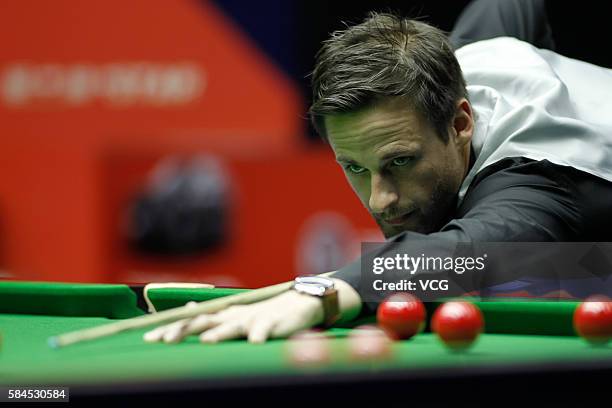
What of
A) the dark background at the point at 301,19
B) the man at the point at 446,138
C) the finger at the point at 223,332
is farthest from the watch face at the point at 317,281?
the dark background at the point at 301,19

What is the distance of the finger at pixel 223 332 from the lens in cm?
233

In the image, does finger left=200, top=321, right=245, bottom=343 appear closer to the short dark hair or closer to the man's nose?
the man's nose

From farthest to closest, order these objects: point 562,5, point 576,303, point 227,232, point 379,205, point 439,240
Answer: point 227,232 → point 562,5 → point 379,205 → point 439,240 → point 576,303

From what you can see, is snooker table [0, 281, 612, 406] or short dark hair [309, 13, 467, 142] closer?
snooker table [0, 281, 612, 406]

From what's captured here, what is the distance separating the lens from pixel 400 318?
2383mm

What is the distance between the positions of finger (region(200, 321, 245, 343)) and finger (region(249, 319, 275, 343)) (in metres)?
0.03

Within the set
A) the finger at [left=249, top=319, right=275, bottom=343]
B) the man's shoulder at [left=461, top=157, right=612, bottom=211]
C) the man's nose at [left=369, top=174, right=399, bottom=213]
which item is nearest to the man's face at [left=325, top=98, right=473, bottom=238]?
the man's nose at [left=369, top=174, right=399, bottom=213]

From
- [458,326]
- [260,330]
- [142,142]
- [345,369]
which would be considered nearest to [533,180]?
[458,326]

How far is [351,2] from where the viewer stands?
22.0 ft

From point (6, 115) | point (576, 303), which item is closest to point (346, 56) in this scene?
point (576, 303)

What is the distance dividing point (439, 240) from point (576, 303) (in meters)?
0.40

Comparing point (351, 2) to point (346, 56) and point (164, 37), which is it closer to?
point (164, 37)

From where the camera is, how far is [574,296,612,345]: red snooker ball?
228 cm

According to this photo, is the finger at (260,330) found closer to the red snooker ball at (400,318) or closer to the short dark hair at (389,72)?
the red snooker ball at (400,318)
